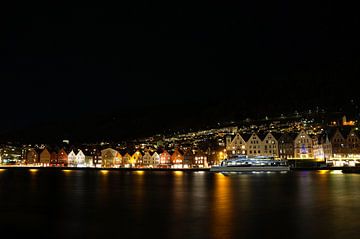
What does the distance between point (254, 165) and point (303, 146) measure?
12563 millimetres

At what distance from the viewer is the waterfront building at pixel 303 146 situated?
75.1 m

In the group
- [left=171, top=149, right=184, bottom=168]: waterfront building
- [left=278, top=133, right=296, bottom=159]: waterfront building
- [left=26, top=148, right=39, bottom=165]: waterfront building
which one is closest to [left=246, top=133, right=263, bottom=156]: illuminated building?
[left=278, top=133, right=296, bottom=159]: waterfront building

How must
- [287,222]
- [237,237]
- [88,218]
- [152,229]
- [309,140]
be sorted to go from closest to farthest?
[237,237], [152,229], [287,222], [88,218], [309,140]

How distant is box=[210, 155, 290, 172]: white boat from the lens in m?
67.9

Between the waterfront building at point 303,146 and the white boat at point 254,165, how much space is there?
6.55 meters

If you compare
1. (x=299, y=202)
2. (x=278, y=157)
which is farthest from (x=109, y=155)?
(x=299, y=202)

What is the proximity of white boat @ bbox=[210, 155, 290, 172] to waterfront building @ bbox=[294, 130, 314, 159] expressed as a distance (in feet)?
21.5

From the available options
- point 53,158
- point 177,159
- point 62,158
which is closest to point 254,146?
point 177,159

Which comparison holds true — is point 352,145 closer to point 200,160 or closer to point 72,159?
point 200,160

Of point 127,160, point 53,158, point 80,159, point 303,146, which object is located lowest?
Answer: point 127,160

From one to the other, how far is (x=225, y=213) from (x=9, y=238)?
11.3 m

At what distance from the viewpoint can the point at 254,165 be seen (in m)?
68.8

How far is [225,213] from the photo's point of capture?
2259 cm

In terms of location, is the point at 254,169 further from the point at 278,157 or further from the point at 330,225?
the point at 330,225
